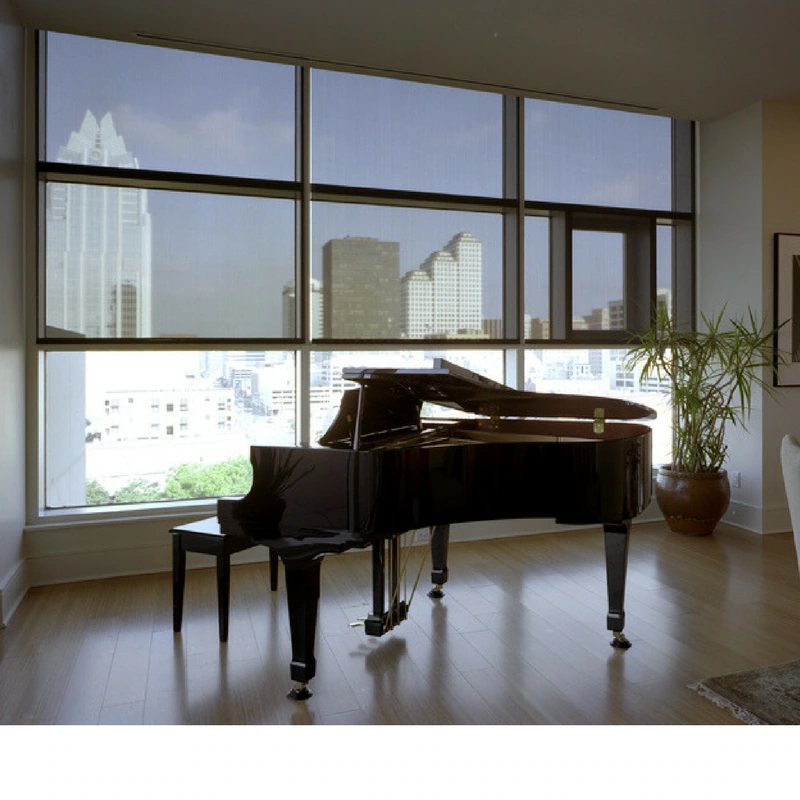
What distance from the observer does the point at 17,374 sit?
151 inches

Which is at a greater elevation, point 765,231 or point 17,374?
point 765,231

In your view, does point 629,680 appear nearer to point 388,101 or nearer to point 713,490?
point 713,490

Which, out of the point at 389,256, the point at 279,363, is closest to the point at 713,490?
the point at 389,256

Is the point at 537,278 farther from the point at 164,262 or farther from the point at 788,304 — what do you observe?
the point at 164,262

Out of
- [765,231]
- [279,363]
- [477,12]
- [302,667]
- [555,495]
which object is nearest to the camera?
[302,667]

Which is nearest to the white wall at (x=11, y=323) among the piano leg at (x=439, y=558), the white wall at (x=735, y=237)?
the piano leg at (x=439, y=558)

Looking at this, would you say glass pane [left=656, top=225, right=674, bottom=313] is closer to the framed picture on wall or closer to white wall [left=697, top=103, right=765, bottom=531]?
white wall [left=697, top=103, right=765, bottom=531]

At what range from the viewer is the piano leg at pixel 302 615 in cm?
265

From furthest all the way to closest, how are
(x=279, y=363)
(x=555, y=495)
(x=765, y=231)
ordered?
(x=765, y=231)
(x=279, y=363)
(x=555, y=495)

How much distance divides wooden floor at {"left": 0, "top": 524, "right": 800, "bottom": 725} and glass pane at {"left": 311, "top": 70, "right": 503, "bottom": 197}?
97.8 inches

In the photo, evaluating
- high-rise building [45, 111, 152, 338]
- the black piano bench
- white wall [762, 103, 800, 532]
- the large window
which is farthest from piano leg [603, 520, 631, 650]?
high-rise building [45, 111, 152, 338]

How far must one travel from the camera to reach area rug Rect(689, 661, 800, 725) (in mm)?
2492

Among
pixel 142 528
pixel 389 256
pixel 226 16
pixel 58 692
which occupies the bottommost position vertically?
pixel 58 692
